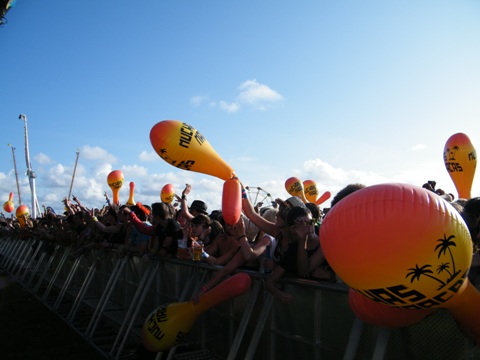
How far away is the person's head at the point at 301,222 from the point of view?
3.45 m

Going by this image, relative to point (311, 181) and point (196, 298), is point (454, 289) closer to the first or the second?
point (196, 298)

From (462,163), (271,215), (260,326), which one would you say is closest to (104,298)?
(271,215)

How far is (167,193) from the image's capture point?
37.7 feet

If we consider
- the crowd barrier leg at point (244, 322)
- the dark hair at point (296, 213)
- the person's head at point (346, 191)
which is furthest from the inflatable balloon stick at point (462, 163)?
the crowd barrier leg at point (244, 322)

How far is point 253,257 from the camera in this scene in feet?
13.8

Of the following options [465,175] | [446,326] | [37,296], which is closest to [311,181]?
[465,175]

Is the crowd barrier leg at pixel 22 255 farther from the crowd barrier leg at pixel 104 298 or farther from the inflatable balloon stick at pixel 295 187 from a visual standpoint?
the inflatable balloon stick at pixel 295 187

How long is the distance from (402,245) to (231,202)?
8.35 feet

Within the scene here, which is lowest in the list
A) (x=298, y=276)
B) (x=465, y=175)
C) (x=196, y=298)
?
(x=196, y=298)

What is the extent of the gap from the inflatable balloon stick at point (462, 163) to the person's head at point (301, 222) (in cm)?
647

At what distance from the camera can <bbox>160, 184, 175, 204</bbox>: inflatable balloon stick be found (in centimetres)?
1147

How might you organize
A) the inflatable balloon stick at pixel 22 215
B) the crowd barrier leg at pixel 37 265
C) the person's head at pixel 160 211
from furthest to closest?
1. the inflatable balloon stick at pixel 22 215
2. the crowd barrier leg at pixel 37 265
3. the person's head at pixel 160 211

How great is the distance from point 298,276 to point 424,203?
1.94 meters

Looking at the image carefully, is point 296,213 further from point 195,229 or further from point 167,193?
point 167,193
